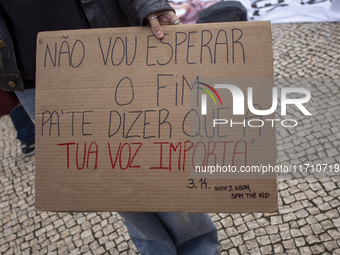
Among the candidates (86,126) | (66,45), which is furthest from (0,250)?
(66,45)

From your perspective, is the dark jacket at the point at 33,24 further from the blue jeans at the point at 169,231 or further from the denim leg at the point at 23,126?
the denim leg at the point at 23,126

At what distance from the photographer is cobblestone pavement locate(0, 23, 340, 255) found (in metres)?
2.38

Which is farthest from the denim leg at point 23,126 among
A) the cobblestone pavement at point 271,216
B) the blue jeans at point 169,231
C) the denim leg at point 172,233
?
the denim leg at point 172,233

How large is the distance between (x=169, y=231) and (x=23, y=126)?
2.48m

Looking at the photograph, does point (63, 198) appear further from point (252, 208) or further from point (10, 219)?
point (10, 219)

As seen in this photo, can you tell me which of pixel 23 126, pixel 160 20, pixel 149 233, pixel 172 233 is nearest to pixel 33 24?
pixel 160 20

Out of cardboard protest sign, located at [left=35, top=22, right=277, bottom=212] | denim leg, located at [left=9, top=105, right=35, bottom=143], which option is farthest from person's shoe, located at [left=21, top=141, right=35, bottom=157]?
cardboard protest sign, located at [left=35, top=22, right=277, bottom=212]

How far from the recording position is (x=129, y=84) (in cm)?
155

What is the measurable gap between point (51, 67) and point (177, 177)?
33.1 inches

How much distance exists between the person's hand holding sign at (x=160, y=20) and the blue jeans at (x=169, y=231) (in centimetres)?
84

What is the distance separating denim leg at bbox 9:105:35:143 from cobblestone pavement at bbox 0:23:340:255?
24 cm

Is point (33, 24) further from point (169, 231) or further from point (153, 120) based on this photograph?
point (169, 231)

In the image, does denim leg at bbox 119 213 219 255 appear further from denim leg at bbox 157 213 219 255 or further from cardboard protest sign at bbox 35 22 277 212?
cardboard protest sign at bbox 35 22 277 212

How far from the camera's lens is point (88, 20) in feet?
5.60
